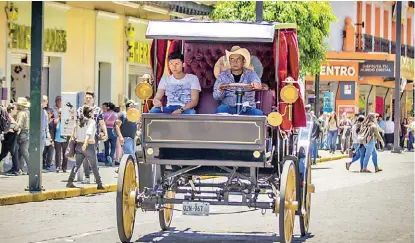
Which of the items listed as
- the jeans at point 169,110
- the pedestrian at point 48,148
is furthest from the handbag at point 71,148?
the jeans at point 169,110

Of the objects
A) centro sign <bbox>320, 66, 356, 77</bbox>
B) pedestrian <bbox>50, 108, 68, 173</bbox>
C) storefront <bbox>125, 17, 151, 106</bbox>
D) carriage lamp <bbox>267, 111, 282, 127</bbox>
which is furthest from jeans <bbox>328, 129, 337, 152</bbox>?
carriage lamp <bbox>267, 111, 282, 127</bbox>

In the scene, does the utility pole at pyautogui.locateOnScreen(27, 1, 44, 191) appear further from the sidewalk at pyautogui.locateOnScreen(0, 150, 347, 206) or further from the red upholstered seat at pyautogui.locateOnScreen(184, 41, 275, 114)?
the red upholstered seat at pyautogui.locateOnScreen(184, 41, 275, 114)

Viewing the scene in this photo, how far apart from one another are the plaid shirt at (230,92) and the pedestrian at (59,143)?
1233 cm

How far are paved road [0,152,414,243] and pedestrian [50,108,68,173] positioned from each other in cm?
475

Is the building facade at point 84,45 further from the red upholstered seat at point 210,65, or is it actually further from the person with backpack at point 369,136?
the red upholstered seat at point 210,65

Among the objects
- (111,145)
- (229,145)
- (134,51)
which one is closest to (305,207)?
(229,145)

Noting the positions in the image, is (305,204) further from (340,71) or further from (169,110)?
(340,71)

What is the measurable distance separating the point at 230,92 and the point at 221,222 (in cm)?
275

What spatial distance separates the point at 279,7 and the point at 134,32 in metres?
4.58

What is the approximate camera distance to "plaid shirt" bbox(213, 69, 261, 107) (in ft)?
40.4

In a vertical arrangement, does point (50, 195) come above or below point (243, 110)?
below

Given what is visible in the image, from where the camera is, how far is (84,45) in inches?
1199

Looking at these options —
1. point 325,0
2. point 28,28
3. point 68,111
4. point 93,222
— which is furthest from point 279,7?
point 93,222

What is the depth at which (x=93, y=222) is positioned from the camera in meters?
14.4
